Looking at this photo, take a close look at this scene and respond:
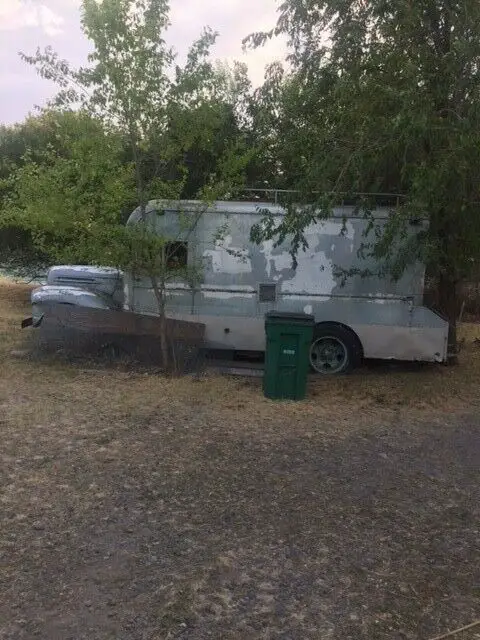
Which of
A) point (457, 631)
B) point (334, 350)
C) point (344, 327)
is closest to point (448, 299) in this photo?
point (344, 327)

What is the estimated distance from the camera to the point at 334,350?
9453mm

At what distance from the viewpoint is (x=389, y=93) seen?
7.08m

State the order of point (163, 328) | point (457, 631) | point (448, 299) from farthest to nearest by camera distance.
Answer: point (448, 299), point (163, 328), point (457, 631)

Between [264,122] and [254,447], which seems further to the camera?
[264,122]

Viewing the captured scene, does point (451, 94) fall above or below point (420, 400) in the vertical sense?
above

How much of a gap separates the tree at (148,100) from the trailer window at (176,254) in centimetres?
15

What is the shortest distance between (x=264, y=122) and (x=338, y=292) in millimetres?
3617

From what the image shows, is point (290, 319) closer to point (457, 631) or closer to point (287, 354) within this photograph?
point (287, 354)

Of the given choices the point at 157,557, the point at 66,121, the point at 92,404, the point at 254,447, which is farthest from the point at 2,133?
the point at 157,557

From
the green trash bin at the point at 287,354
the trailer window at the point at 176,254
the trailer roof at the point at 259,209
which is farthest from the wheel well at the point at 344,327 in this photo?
the trailer window at the point at 176,254

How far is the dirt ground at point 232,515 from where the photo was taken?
131 inches

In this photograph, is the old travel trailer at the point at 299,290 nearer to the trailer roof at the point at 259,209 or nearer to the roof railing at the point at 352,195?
the trailer roof at the point at 259,209

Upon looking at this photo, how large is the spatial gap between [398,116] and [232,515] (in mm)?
4466

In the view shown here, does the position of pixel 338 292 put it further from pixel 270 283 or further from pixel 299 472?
pixel 299 472
